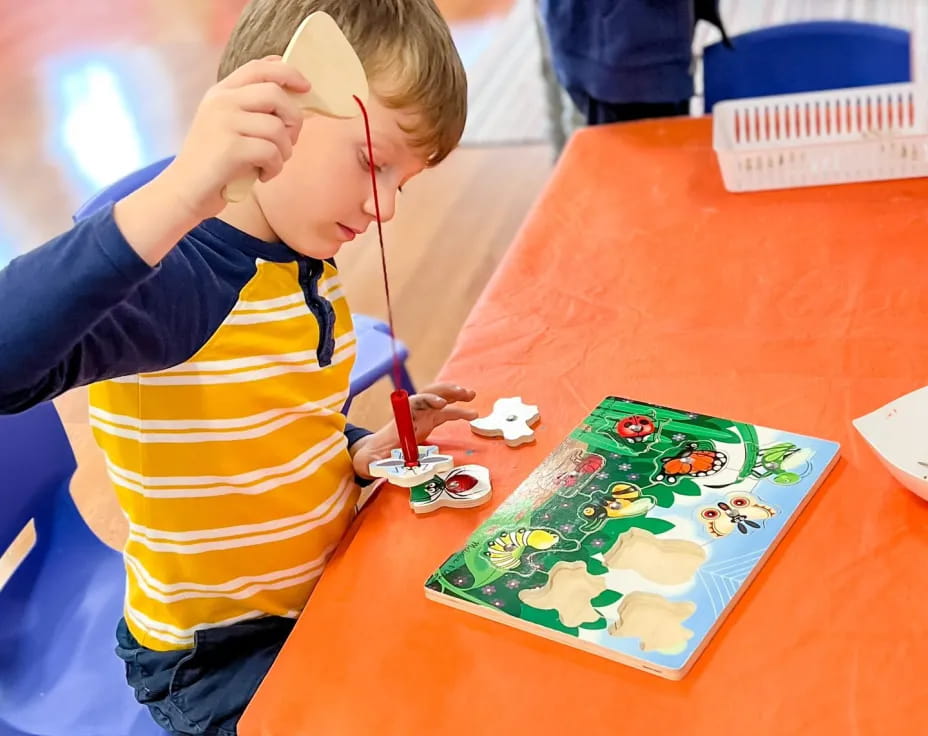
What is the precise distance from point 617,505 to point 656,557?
0.07m

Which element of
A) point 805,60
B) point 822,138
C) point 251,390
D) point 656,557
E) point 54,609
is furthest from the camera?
point 805,60

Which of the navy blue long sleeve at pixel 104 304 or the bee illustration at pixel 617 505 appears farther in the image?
the bee illustration at pixel 617 505

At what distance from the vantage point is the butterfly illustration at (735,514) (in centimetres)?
75

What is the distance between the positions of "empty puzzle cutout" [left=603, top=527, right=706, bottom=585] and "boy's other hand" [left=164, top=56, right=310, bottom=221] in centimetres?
36

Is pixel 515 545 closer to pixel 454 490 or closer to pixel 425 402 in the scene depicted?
pixel 454 490

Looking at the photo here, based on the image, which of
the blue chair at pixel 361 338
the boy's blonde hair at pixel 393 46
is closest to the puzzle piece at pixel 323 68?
the boy's blonde hair at pixel 393 46

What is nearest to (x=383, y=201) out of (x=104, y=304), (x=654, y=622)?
(x=104, y=304)

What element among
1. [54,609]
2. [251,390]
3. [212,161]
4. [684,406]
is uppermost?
[212,161]

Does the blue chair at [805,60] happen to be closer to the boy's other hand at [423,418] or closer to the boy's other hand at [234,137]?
the boy's other hand at [423,418]

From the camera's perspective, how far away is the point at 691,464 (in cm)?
83

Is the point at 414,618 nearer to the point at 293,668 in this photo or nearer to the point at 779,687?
the point at 293,668

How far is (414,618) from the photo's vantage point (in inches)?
28.8

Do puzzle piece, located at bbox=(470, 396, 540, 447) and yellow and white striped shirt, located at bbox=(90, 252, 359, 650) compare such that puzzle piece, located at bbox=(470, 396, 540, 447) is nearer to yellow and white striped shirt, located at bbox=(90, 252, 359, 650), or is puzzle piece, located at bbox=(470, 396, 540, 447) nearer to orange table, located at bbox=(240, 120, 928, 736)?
orange table, located at bbox=(240, 120, 928, 736)

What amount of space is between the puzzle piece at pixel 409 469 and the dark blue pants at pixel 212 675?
171 mm
